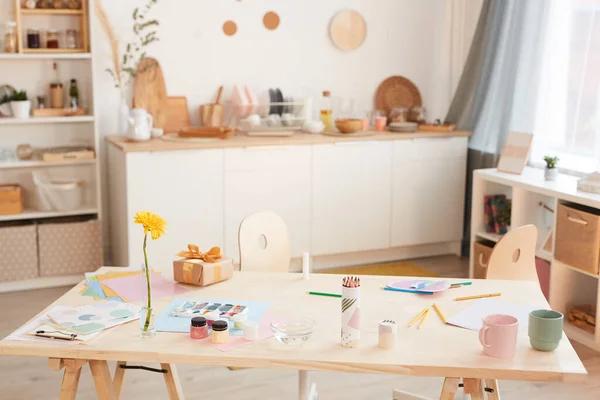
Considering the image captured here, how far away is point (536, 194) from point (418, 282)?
2048 millimetres

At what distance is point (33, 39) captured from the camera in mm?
4445

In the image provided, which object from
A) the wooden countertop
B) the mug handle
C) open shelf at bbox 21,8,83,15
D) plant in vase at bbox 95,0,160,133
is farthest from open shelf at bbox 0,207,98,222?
the mug handle

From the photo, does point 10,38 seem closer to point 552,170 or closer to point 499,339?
point 552,170

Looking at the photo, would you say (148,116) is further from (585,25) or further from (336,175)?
(585,25)

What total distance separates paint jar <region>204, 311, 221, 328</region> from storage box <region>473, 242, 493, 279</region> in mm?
2510

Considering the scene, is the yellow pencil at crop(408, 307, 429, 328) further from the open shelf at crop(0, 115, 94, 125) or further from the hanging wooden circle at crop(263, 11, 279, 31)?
the hanging wooden circle at crop(263, 11, 279, 31)

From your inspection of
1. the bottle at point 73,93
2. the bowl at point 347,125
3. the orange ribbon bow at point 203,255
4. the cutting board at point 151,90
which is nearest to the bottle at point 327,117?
the bowl at point 347,125

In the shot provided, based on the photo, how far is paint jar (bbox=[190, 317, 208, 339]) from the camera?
2076 mm

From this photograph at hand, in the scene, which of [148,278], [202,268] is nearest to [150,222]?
[148,278]

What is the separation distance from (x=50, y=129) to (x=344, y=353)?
10.9 feet

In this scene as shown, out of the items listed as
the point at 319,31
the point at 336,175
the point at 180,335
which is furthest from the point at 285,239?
the point at 319,31

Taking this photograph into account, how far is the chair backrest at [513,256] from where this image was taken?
276 cm

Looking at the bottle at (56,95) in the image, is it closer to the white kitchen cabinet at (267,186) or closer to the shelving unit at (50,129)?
the shelving unit at (50,129)

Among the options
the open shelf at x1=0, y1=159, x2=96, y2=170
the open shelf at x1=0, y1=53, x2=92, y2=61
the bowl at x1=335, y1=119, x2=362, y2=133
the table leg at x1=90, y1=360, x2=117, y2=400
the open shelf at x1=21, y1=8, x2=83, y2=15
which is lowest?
the table leg at x1=90, y1=360, x2=117, y2=400
